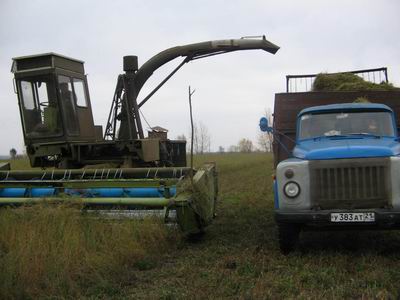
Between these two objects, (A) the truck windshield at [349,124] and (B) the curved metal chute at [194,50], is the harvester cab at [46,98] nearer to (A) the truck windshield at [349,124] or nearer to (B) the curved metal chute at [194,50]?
(B) the curved metal chute at [194,50]

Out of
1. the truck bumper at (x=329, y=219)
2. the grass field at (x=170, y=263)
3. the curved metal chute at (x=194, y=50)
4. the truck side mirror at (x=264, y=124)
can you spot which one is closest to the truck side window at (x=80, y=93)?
the curved metal chute at (x=194, y=50)

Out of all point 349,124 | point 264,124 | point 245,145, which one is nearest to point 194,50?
point 264,124

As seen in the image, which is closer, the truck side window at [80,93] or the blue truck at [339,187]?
the blue truck at [339,187]

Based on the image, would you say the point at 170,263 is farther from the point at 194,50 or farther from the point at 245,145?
the point at 245,145

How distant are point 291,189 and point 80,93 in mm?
5440

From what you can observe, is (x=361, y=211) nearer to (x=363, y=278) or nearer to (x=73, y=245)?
(x=363, y=278)

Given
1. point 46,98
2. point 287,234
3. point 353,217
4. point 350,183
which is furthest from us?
point 46,98

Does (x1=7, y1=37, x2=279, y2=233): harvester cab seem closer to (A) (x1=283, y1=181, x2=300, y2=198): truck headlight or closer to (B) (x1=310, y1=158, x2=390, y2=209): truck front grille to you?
(A) (x1=283, y1=181, x2=300, y2=198): truck headlight

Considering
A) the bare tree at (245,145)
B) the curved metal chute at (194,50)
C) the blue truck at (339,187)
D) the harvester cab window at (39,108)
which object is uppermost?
the curved metal chute at (194,50)

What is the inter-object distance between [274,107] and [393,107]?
207 centimetres

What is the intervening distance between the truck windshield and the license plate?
1713 millimetres

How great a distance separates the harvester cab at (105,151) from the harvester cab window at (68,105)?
0.06ft

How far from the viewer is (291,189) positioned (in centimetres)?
658

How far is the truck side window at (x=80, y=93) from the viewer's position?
10.1 metres
